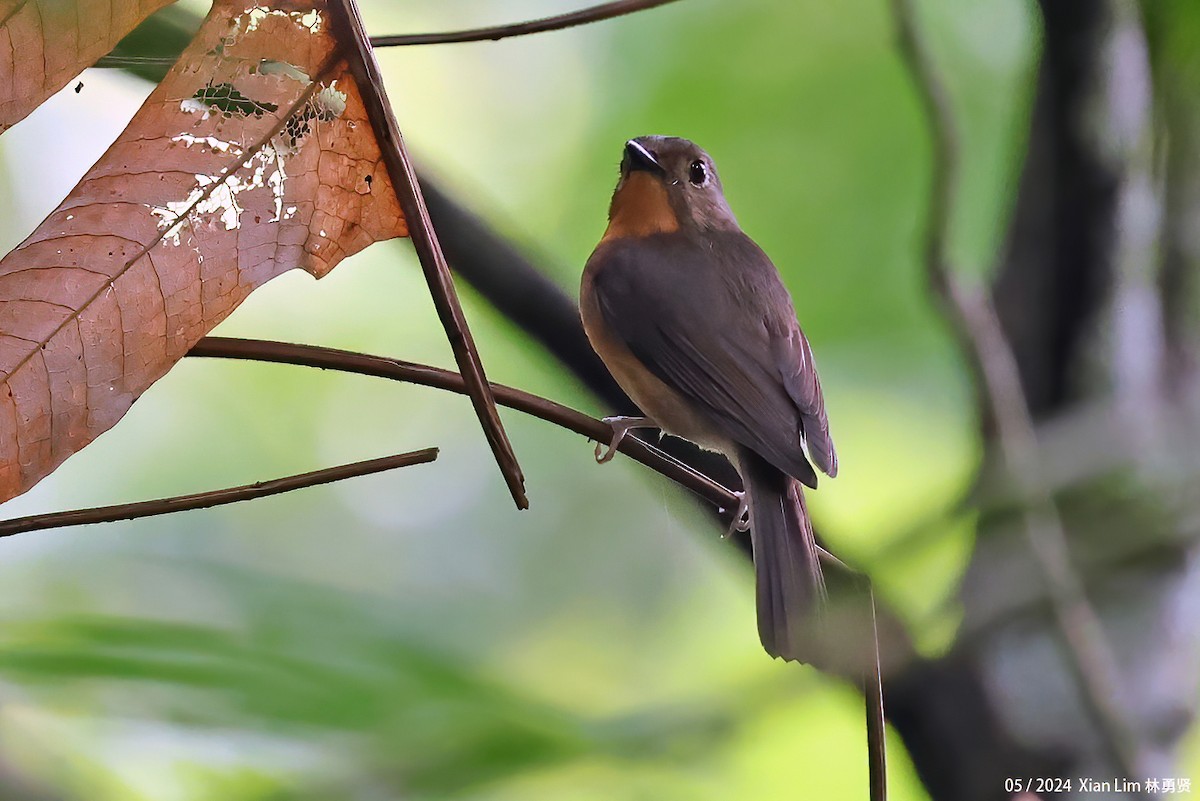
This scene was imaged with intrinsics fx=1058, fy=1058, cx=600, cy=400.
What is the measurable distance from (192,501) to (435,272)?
0.53 feet

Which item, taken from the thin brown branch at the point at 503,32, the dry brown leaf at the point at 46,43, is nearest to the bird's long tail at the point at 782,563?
the thin brown branch at the point at 503,32

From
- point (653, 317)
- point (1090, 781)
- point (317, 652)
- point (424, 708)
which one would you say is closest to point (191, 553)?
point (317, 652)

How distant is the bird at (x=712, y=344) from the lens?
1014mm

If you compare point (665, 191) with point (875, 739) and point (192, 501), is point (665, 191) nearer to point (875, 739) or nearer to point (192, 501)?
point (875, 739)

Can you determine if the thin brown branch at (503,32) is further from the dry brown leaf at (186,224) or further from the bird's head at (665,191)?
the bird's head at (665,191)

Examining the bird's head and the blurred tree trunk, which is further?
the blurred tree trunk

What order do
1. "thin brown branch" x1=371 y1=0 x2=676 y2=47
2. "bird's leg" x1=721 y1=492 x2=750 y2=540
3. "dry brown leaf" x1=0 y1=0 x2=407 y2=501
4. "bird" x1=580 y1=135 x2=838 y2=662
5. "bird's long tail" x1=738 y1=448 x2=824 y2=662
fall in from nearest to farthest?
"dry brown leaf" x1=0 y1=0 x2=407 y2=501, "thin brown branch" x1=371 y1=0 x2=676 y2=47, "bird's long tail" x1=738 y1=448 x2=824 y2=662, "bird" x1=580 y1=135 x2=838 y2=662, "bird's leg" x1=721 y1=492 x2=750 y2=540

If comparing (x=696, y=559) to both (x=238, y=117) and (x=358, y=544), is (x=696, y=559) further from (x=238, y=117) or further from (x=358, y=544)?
(x=238, y=117)

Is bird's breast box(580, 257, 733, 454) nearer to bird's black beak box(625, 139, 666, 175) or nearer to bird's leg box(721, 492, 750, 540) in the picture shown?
bird's leg box(721, 492, 750, 540)

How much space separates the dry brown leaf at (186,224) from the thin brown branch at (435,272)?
0.20 feet

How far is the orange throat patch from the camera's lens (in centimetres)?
132

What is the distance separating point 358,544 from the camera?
1427 millimetres

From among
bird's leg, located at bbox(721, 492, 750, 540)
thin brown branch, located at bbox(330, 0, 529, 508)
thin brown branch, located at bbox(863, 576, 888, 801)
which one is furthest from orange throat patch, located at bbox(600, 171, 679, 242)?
thin brown branch, located at bbox(330, 0, 529, 508)

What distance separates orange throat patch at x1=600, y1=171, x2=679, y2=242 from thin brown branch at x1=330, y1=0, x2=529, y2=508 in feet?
2.63
